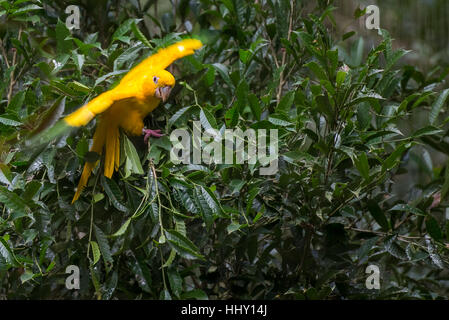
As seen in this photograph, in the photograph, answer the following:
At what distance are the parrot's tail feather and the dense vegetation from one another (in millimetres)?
22

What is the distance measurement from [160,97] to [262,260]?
48 centimetres

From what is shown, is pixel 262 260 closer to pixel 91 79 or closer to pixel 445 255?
pixel 445 255

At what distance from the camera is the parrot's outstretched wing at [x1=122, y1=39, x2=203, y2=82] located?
1255mm

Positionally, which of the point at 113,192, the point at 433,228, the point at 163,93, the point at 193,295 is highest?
the point at 163,93

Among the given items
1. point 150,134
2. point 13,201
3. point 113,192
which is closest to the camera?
point 13,201

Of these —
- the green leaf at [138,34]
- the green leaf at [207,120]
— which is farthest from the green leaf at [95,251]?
the green leaf at [138,34]

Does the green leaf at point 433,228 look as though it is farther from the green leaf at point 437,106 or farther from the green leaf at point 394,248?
the green leaf at point 437,106

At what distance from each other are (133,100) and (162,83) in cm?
8

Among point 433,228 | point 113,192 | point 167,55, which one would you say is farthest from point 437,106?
point 113,192

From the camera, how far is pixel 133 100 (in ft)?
4.18

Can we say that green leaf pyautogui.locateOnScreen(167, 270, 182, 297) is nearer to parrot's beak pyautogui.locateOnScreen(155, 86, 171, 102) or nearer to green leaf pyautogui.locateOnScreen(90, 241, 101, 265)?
green leaf pyautogui.locateOnScreen(90, 241, 101, 265)

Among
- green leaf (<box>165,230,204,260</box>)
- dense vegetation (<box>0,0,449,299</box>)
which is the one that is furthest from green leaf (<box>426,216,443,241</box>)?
green leaf (<box>165,230,204,260</box>)

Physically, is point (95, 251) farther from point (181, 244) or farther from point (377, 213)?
point (377, 213)
